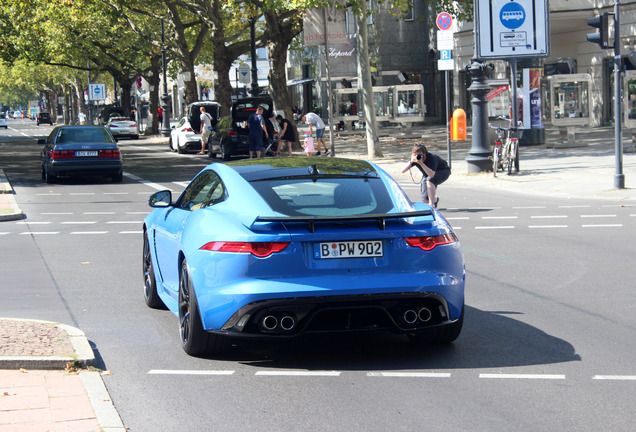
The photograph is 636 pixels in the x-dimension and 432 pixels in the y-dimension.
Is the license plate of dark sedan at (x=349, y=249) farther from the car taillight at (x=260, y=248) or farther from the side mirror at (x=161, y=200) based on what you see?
the side mirror at (x=161, y=200)

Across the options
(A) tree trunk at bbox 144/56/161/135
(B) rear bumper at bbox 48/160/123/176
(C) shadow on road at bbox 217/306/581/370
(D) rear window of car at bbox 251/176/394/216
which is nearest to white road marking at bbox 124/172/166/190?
(B) rear bumper at bbox 48/160/123/176

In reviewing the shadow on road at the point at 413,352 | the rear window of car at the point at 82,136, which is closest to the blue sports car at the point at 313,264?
the shadow on road at the point at 413,352

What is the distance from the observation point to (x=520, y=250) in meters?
11.9

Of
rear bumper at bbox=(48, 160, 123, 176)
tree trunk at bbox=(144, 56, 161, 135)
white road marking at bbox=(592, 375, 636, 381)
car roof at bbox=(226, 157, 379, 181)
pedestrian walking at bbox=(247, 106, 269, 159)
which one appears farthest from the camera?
tree trunk at bbox=(144, 56, 161, 135)

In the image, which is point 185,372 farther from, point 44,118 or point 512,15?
point 44,118

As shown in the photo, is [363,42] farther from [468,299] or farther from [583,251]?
[468,299]

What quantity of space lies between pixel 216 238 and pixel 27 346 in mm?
1444

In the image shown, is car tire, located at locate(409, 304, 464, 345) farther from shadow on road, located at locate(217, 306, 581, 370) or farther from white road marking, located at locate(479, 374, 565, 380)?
white road marking, located at locate(479, 374, 565, 380)

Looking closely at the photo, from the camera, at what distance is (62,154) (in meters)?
23.9

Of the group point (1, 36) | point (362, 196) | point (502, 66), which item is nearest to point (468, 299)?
point (362, 196)

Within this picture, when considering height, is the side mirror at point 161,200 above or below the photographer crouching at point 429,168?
above

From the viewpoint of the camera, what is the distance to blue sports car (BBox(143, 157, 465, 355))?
20.1ft

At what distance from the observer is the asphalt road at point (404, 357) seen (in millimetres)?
5320

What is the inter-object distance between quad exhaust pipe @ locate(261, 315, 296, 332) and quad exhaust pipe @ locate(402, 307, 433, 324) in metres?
0.74
